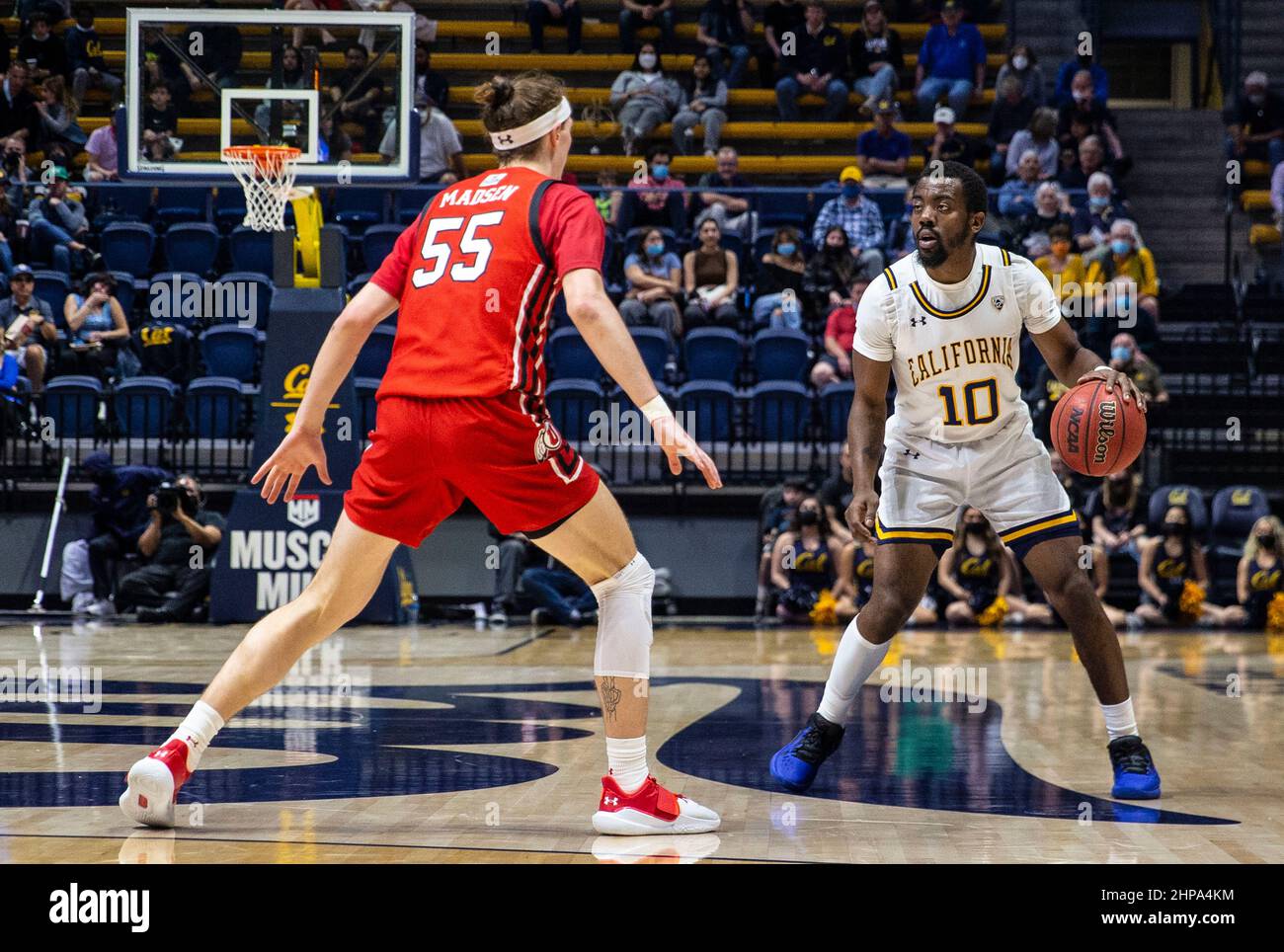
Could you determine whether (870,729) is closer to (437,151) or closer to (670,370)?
(670,370)

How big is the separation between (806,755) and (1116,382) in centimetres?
159

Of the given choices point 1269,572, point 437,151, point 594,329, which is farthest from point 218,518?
point 594,329

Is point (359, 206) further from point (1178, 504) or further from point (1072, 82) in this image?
point (1178, 504)

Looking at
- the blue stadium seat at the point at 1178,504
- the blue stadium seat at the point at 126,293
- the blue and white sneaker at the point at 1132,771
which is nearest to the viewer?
the blue and white sneaker at the point at 1132,771

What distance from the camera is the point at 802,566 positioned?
42.4 feet

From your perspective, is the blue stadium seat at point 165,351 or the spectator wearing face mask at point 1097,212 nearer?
the blue stadium seat at point 165,351

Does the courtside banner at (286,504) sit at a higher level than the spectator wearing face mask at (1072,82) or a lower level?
lower

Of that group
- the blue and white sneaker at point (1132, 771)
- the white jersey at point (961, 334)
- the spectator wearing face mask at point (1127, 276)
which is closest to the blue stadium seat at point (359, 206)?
the spectator wearing face mask at point (1127, 276)

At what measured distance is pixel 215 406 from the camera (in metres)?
14.1

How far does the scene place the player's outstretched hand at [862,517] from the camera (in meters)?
5.12

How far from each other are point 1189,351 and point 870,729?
10438mm

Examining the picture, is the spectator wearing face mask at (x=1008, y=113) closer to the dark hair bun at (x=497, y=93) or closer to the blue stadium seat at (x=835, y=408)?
the blue stadium seat at (x=835, y=408)

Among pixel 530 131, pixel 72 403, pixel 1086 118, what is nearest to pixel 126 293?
pixel 72 403

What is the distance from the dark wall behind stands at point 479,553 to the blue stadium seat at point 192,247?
346 centimetres
